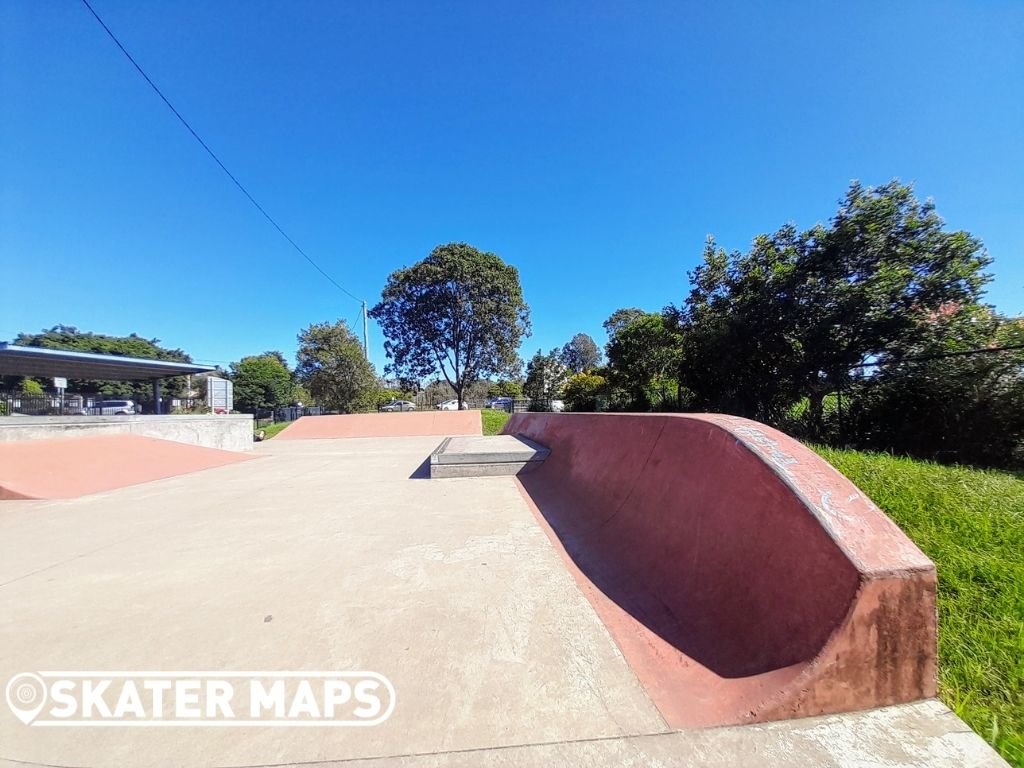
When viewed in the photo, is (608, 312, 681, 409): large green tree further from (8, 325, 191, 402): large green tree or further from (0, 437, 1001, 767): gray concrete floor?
(8, 325, 191, 402): large green tree

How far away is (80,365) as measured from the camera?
12.1m

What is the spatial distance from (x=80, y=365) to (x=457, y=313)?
50.8 ft

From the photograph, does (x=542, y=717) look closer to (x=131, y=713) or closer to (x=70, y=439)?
(x=131, y=713)

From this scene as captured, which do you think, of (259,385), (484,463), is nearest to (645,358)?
(484,463)

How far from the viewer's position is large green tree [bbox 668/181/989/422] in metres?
7.21

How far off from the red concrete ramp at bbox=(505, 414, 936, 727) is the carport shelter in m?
15.0

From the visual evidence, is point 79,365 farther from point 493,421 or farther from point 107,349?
point 107,349

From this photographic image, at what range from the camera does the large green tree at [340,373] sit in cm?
2167

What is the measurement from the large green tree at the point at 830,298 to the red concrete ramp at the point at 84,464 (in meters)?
12.6

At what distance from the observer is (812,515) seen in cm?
176

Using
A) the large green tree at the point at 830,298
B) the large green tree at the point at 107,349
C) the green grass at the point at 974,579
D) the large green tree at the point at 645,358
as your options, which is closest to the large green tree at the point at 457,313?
the large green tree at the point at 645,358

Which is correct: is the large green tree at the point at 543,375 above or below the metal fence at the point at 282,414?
above

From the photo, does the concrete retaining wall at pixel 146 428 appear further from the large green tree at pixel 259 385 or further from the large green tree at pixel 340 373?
the large green tree at pixel 259 385

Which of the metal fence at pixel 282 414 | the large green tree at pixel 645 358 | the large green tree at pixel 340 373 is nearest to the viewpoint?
the large green tree at pixel 645 358
